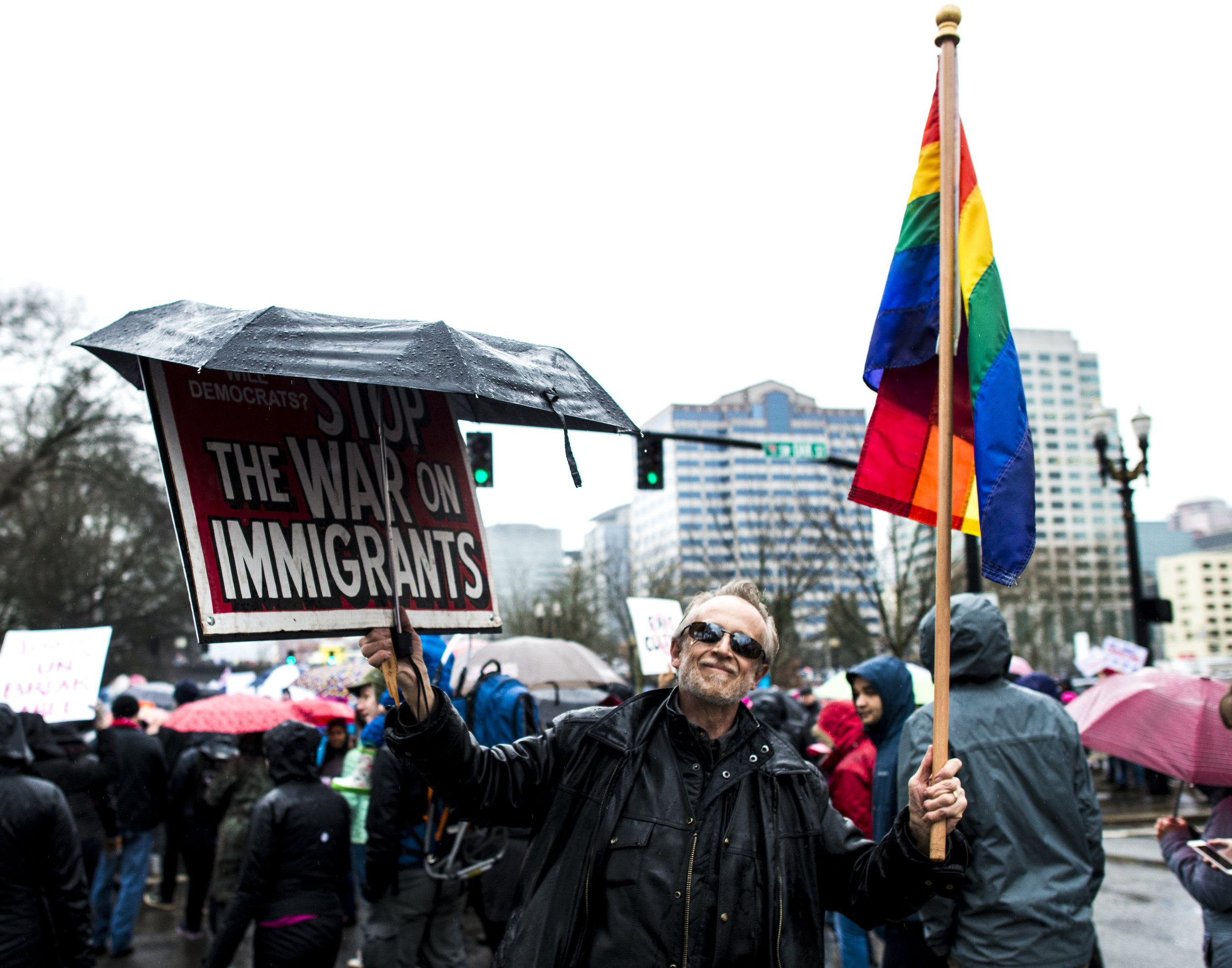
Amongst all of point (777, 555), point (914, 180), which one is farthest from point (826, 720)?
point (777, 555)

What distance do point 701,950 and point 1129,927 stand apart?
7493mm

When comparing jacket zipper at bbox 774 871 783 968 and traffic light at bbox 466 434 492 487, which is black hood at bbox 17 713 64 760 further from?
jacket zipper at bbox 774 871 783 968

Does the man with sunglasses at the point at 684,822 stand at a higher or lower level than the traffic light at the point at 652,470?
lower

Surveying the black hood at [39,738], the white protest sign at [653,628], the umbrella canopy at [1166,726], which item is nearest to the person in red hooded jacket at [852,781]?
the umbrella canopy at [1166,726]

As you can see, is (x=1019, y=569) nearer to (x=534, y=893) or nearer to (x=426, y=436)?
(x=534, y=893)

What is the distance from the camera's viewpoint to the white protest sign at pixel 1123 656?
41.7 feet

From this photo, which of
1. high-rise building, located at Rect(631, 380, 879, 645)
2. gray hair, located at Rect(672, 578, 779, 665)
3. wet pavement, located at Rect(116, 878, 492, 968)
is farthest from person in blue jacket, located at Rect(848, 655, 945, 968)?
high-rise building, located at Rect(631, 380, 879, 645)

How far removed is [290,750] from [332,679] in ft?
15.7

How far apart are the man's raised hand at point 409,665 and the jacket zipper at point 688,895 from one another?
2.48 ft

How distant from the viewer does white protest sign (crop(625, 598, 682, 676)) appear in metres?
8.73

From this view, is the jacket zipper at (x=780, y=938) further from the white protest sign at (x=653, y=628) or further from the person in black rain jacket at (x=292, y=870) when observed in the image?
the white protest sign at (x=653, y=628)

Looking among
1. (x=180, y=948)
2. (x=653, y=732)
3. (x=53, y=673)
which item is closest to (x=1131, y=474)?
(x=180, y=948)

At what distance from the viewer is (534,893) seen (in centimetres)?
260

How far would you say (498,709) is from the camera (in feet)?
17.8
